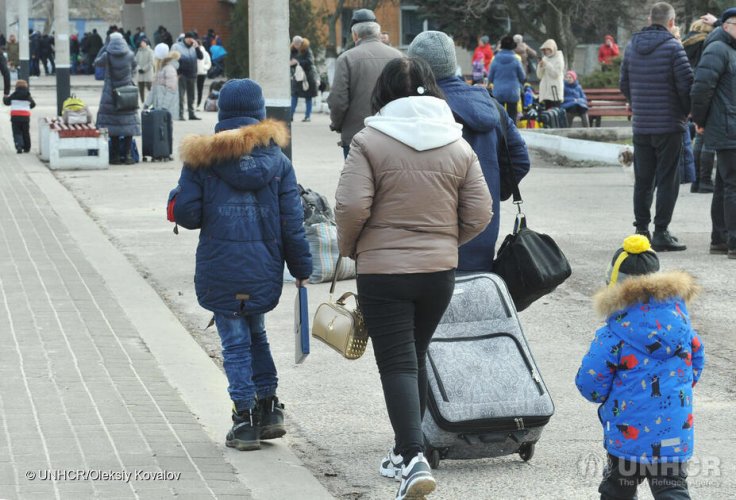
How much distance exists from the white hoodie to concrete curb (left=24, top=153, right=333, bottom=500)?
144 centimetres

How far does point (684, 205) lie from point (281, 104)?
5.94 meters

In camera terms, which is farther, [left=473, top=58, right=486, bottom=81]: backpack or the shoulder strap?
[left=473, top=58, right=486, bottom=81]: backpack

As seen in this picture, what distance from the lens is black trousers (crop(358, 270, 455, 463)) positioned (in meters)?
4.89

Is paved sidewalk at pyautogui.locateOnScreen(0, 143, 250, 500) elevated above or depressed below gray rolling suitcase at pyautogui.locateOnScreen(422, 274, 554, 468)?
below

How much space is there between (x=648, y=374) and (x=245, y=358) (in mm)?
2026

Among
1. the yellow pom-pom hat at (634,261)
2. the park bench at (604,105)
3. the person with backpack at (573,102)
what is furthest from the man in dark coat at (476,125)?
the person with backpack at (573,102)

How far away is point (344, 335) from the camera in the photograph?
523 centimetres

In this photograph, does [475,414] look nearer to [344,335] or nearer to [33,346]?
[344,335]

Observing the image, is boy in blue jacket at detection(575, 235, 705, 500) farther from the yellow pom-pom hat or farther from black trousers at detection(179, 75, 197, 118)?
black trousers at detection(179, 75, 197, 118)

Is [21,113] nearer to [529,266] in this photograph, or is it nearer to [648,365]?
[529,266]

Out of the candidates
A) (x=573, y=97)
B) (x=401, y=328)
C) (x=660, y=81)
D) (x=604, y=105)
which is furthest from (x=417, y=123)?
(x=604, y=105)

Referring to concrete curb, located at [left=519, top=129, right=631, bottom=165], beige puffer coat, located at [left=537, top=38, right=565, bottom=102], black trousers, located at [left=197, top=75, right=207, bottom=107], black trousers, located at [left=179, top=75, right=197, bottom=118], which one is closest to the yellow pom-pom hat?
concrete curb, located at [left=519, top=129, right=631, bottom=165]

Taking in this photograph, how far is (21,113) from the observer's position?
20172 millimetres

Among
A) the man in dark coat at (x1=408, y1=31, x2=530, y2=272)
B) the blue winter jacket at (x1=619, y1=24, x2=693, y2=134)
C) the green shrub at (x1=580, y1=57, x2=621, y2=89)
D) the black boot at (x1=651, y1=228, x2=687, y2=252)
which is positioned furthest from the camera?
the green shrub at (x1=580, y1=57, x2=621, y2=89)
